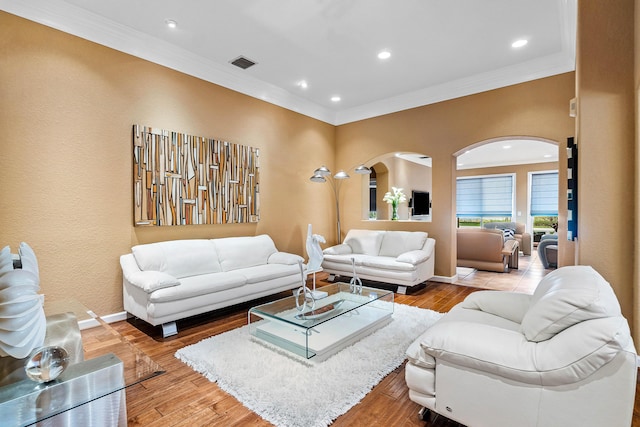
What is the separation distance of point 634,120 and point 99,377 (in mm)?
3834

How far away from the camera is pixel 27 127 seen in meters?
2.92

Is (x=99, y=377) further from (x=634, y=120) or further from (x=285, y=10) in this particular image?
(x=634, y=120)

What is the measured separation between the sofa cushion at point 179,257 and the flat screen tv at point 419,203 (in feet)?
19.2

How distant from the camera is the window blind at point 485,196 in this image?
33.6 feet

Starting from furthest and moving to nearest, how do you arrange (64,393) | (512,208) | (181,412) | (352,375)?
(512,208) → (352,375) → (181,412) → (64,393)

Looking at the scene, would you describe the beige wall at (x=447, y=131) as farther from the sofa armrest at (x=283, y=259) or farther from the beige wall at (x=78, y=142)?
the beige wall at (x=78, y=142)

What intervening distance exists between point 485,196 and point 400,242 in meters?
6.96

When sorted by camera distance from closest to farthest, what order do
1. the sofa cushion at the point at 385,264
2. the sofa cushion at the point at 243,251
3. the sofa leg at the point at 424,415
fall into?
the sofa leg at the point at 424,415
the sofa cushion at the point at 243,251
the sofa cushion at the point at 385,264

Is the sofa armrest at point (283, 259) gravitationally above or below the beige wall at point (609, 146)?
below

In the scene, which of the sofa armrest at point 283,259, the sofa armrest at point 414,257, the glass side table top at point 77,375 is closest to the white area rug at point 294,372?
the glass side table top at point 77,375

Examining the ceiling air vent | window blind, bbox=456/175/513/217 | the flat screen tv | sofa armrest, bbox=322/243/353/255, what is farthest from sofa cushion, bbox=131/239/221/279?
window blind, bbox=456/175/513/217

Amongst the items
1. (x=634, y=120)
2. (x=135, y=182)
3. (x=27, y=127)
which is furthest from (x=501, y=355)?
(x=27, y=127)

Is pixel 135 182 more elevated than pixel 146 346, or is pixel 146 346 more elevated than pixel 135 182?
pixel 135 182

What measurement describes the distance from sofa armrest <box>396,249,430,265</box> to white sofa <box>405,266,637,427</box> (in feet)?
8.65
